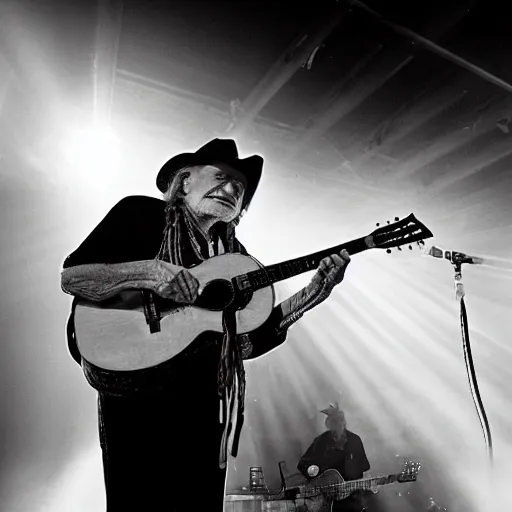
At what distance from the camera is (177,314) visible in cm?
194

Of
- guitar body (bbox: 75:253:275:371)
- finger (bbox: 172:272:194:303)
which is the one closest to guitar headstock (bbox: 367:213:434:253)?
guitar body (bbox: 75:253:275:371)

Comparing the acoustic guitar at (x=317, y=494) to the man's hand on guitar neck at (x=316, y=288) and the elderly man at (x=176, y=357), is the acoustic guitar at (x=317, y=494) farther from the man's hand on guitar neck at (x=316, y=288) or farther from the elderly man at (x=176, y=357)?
the man's hand on guitar neck at (x=316, y=288)

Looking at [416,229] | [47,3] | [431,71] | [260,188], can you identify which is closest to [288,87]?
[260,188]

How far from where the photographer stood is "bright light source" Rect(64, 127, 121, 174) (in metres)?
2.20

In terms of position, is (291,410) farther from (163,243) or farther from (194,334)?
(163,243)

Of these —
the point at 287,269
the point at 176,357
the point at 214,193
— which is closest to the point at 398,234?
Answer: the point at 287,269

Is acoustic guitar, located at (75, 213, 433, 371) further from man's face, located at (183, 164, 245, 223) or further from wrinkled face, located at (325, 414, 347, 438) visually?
wrinkled face, located at (325, 414, 347, 438)

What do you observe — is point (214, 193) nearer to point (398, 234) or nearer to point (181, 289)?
point (181, 289)

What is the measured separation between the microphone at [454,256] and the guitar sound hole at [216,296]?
1.11m

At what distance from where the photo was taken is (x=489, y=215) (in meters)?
2.74

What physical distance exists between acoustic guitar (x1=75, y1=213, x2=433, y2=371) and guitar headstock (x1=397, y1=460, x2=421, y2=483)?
921 mm

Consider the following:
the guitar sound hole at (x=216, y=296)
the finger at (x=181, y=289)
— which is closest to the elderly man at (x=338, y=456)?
the guitar sound hole at (x=216, y=296)

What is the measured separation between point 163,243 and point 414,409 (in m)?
1.34

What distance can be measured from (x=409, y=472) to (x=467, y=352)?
638mm
